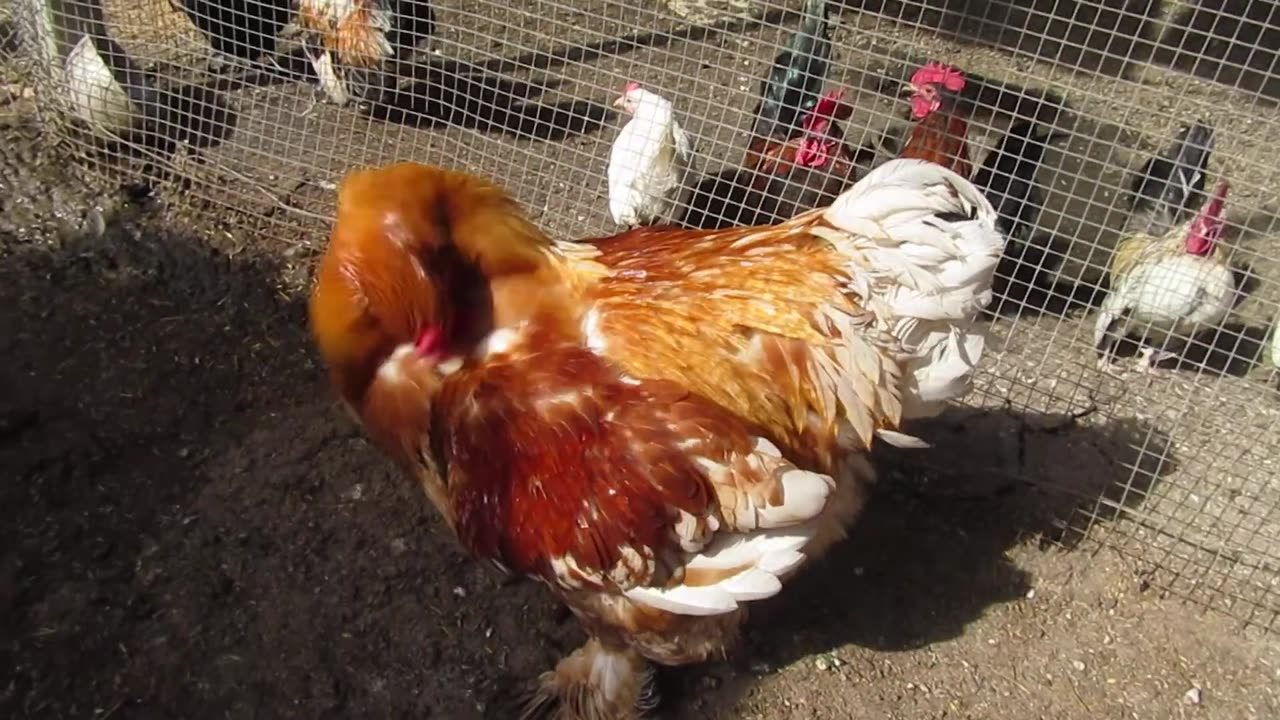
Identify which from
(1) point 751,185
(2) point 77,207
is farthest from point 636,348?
(2) point 77,207

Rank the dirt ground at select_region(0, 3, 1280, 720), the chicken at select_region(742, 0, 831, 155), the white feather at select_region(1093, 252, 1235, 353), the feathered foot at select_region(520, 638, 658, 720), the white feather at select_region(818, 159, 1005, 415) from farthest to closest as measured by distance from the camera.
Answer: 1. the chicken at select_region(742, 0, 831, 155)
2. the white feather at select_region(1093, 252, 1235, 353)
3. the dirt ground at select_region(0, 3, 1280, 720)
4. the feathered foot at select_region(520, 638, 658, 720)
5. the white feather at select_region(818, 159, 1005, 415)

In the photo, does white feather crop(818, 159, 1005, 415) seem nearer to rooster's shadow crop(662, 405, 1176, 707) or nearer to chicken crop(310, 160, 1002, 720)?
chicken crop(310, 160, 1002, 720)

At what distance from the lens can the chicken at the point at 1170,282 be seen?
3.69 m

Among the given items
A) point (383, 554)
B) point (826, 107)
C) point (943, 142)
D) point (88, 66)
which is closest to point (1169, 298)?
point (943, 142)

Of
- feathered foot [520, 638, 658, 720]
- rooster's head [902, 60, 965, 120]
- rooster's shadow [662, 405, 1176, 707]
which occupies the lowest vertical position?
feathered foot [520, 638, 658, 720]

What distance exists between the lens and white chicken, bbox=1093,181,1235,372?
368cm

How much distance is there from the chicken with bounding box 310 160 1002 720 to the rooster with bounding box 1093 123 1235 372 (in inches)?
72.0

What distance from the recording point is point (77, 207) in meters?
3.84

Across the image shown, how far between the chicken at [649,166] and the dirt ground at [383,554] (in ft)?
4.37

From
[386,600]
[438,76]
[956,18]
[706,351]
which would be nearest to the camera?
[706,351]

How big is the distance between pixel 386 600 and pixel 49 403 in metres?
1.34

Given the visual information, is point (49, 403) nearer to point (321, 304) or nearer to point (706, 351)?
point (321, 304)

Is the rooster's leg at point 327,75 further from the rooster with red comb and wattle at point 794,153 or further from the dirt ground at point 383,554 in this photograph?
the rooster with red comb and wattle at point 794,153

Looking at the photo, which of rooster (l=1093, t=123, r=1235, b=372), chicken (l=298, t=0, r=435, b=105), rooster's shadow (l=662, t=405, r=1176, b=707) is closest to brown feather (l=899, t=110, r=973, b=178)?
rooster (l=1093, t=123, r=1235, b=372)
